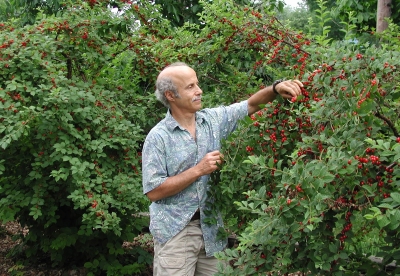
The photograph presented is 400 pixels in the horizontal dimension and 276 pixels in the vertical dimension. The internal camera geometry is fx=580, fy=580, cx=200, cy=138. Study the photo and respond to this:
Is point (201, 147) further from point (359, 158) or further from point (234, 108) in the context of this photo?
point (359, 158)

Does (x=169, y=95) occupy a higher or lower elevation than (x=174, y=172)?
higher

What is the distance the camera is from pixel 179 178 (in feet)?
9.73

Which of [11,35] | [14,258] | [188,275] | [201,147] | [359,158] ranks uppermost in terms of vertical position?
[11,35]

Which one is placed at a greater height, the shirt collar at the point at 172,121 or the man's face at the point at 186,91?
the man's face at the point at 186,91

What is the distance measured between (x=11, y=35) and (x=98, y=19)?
2.26 ft

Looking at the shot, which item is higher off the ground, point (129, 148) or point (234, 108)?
point (234, 108)

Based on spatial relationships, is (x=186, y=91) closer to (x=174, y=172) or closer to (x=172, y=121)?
(x=172, y=121)

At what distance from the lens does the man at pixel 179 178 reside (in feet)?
9.96

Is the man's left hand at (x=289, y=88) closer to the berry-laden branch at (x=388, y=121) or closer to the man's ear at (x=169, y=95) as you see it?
the berry-laden branch at (x=388, y=121)

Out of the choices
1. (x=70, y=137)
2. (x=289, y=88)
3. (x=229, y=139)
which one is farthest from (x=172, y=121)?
(x=70, y=137)

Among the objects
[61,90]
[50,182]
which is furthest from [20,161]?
[61,90]

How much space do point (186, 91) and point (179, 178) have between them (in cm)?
48

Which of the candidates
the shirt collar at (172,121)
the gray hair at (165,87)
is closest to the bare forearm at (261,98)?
the shirt collar at (172,121)

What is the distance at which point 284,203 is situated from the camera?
6.45ft
